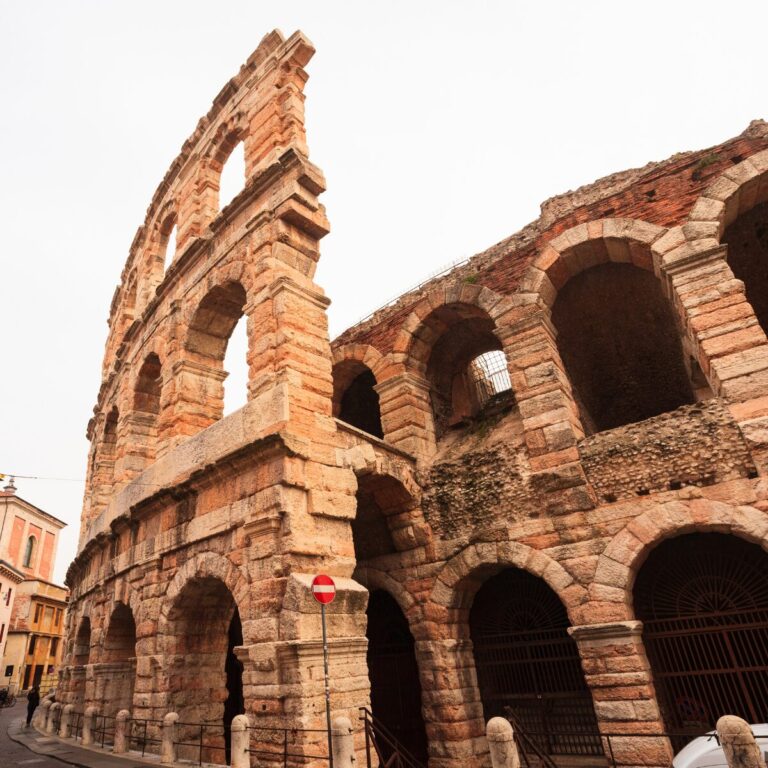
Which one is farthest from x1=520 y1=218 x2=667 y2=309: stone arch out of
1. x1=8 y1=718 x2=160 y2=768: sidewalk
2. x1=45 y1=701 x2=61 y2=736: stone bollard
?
x1=45 y1=701 x2=61 y2=736: stone bollard

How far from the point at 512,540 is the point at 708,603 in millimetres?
2621

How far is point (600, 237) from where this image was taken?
28.2 feet

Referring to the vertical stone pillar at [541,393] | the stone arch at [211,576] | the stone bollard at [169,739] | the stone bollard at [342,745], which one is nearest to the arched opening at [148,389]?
the stone arch at [211,576]

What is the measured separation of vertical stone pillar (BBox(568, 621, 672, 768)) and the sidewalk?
5.48 m

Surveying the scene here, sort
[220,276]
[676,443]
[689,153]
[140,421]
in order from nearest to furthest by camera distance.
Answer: [676,443] → [689,153] → [220,276] → [140,421]

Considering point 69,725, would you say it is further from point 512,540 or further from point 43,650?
point 43,650

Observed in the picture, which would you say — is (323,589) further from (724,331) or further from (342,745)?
(724,331)

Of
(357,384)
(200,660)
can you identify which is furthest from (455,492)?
(357,384)

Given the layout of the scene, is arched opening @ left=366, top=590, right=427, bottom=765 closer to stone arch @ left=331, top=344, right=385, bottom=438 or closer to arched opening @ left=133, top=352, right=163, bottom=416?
stone arch @ left=331, top=344, right=385, bottom=438

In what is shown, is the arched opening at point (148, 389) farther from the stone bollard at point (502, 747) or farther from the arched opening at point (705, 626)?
the arched opening at point (705, 626)

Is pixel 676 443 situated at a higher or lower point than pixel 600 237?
lower

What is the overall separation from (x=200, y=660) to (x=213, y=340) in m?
5.38

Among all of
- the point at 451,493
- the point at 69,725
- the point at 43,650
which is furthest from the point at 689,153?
the point at 43,650

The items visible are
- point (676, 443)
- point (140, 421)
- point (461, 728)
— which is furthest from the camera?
point (140, 421)
